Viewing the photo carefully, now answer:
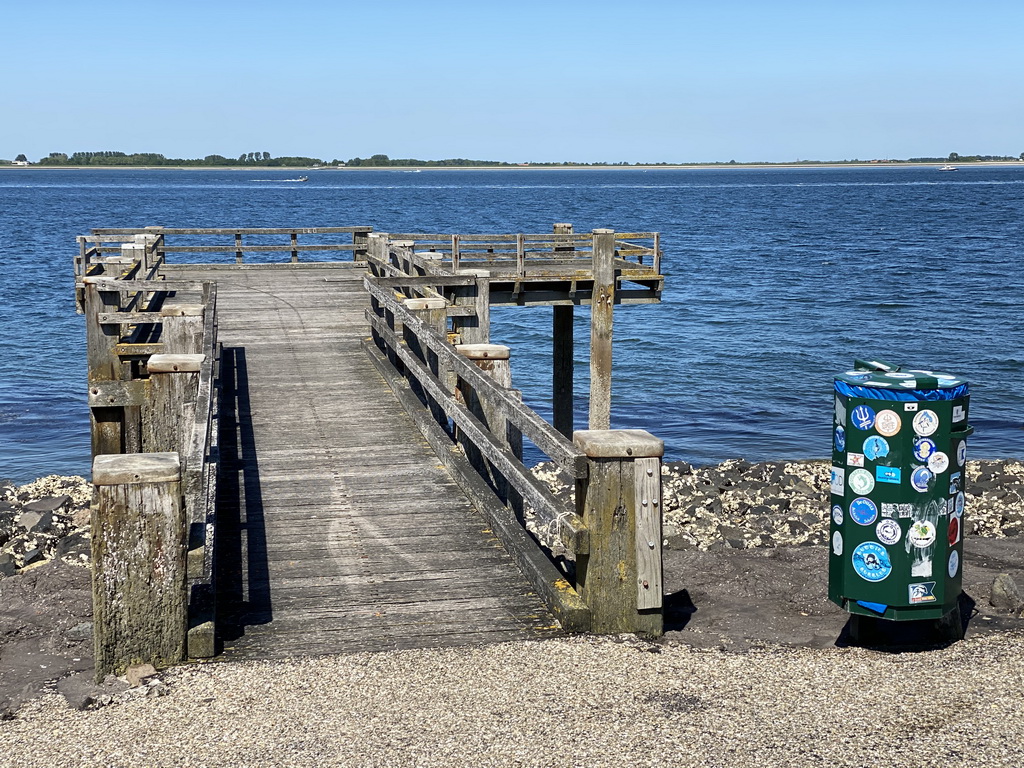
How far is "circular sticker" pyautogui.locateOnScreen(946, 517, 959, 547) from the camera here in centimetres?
594

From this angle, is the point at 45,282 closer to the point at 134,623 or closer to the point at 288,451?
the point at 288,451

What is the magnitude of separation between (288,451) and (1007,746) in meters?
5.70

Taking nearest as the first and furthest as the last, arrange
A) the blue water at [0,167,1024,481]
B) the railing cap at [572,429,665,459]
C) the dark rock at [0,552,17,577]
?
1. the railing cap at [572,429,665,459]
2. the dark rock at [0,552,17,577]
3. the blue water at [0,167,1024,481]

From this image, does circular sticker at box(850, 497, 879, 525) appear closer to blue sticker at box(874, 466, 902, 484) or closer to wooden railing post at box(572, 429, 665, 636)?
blue sticker at box(874, 466, 902, 484)

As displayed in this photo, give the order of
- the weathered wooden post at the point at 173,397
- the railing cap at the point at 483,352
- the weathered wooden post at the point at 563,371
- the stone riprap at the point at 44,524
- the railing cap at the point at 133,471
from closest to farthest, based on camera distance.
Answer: the railing cap at the point at 133,471, the weathered wooden post at the point at 173,397, the railing cap at the point at 483,352, the stone riprap at the point at 44,524, the weathered wooden post at the point at 563,371

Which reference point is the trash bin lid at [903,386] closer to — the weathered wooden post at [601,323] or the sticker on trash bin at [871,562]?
the sticker on trash bin at [871,562]

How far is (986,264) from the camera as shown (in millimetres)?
53344

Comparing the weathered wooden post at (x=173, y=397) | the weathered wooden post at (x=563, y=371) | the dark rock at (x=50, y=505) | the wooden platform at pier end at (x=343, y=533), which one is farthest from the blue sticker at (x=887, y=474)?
the weathered wooden post at (x=563, y=371)

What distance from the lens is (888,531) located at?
232 inches

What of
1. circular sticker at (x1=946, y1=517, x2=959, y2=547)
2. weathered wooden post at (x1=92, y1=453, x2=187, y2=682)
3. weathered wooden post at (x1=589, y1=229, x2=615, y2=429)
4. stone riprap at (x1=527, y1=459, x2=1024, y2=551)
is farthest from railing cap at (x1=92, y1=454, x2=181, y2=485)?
weathered wooden post at (x1=589, y1=229, x2=615, y2=429)

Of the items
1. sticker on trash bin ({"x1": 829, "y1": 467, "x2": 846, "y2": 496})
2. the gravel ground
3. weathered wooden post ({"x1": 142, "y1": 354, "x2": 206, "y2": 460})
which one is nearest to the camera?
the gravel ground

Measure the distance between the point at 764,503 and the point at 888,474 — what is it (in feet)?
23.5

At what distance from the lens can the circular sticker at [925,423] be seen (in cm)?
573

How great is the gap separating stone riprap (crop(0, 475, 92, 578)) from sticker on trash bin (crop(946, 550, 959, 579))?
21.9 feet
